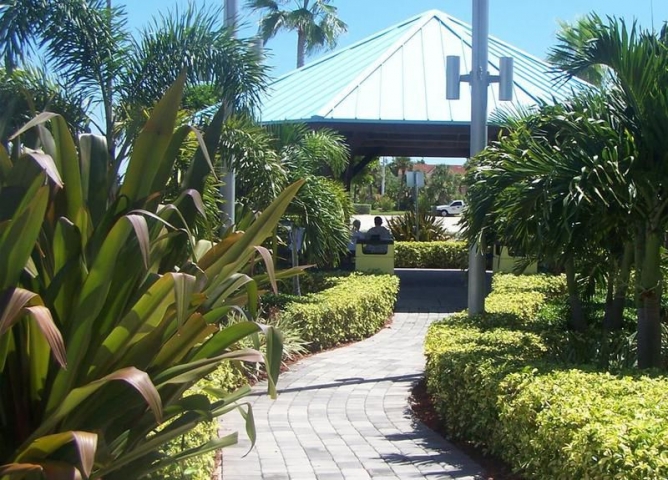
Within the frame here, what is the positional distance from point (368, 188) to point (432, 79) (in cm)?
6292

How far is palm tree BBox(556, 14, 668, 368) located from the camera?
6359 mm

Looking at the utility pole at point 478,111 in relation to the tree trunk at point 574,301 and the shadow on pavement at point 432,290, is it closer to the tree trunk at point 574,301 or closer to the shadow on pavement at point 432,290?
the tree trunk at point 574,301

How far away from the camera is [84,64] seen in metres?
9.13

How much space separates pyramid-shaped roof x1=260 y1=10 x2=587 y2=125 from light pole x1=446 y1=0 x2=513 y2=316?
284 inches

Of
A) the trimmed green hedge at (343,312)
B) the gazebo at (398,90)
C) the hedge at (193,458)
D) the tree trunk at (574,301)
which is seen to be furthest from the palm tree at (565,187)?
the gazebo at (398,90)

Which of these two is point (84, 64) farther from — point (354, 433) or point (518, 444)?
point (518, 444)

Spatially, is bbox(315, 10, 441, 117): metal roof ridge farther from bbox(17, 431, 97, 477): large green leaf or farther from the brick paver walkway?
bbox(17, 431, 97, 477): large green leaf

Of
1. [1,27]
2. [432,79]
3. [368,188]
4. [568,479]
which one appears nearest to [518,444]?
[568,479]

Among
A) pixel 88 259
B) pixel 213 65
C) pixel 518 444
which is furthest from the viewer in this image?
pixel 213 65

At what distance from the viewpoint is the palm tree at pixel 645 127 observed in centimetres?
636

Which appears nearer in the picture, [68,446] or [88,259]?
[68,446]

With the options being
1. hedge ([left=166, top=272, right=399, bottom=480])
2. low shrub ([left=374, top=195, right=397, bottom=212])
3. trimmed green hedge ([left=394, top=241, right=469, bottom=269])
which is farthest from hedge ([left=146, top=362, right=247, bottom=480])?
low shrub ([left=374, top=195, right=397, bottom=212])

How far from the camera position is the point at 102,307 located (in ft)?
10.7

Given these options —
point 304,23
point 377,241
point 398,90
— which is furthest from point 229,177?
point 304,23
